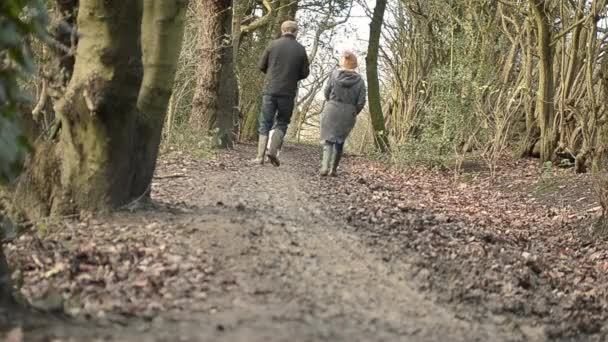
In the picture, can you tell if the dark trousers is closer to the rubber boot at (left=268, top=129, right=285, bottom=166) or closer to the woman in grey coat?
the woman in grey coat

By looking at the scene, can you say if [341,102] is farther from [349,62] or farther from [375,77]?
[375,77]

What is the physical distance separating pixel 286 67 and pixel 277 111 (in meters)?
0.70

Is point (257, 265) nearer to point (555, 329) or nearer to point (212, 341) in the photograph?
point (212, 341)

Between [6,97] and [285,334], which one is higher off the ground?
[6,97]

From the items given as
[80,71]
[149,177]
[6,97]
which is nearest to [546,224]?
[149,177]

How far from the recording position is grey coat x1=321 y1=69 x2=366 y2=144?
1091cm

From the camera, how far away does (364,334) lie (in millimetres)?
3822

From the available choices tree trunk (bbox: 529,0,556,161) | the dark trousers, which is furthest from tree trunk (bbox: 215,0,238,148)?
tree trunk (bbox: 529,0,556,161)

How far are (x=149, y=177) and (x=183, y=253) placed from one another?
151cm

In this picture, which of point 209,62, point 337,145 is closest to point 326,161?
point 337,145

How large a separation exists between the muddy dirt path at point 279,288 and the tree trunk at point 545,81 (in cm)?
884

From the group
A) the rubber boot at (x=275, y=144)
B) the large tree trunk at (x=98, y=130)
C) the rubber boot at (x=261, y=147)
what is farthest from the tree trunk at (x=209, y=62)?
the large tree trunk at (x=98, y=130)

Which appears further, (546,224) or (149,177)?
(546,224)

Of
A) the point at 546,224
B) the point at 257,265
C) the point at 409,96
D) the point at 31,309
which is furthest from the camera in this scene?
the point at 409,96
